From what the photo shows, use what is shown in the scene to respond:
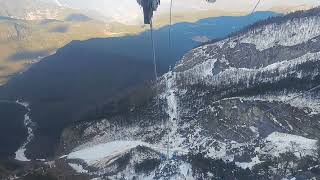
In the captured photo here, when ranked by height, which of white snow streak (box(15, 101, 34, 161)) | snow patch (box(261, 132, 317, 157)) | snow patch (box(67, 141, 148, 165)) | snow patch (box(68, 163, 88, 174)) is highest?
snow patch (box(261, 132, 317, 157))

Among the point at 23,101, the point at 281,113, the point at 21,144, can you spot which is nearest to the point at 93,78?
the point at 23,101

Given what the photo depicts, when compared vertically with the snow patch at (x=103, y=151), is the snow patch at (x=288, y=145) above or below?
above

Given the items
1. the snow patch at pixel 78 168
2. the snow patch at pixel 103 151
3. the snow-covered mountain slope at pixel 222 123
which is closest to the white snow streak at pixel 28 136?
the snow-covered mountain slope at pixel 222 123

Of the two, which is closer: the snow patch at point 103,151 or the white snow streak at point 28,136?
the snow patch at point 103,151

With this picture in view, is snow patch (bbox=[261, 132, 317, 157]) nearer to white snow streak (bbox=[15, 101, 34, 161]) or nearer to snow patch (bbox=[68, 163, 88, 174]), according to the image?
snow patch (bbox=[68, 163, 88, 174])

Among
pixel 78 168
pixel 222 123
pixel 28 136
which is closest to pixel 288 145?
pixel 222 123

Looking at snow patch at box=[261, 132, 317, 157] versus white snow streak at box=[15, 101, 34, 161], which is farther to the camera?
white snow streak at box=[15, 101, 34, 161]

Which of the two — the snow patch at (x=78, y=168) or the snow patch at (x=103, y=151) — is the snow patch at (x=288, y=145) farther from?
the snow patch at (x=78, y=168)

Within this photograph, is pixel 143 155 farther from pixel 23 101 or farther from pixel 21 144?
pixel 23 101

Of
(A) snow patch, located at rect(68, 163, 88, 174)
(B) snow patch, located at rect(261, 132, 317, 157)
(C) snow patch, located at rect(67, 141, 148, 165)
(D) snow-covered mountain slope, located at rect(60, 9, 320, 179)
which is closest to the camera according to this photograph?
(D) snow-covered mountain slope, located at rect(60, 9, 320, 179)

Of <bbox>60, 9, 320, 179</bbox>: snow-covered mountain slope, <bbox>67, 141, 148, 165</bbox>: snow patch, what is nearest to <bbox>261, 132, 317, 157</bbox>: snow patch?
<bbox>60, 9, 320, 179</bbox>: snow-covered mountain slope
